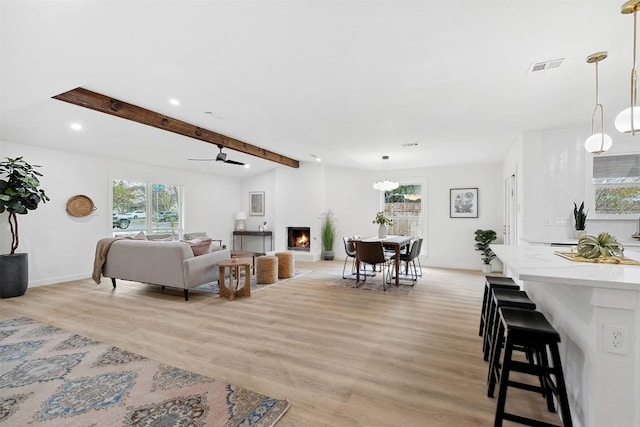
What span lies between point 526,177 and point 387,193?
12.0 ft

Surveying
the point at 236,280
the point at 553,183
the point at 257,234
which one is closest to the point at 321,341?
the point at 236,280

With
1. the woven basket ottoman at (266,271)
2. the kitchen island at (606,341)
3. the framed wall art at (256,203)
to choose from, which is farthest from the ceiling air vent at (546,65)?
the framed wall art at (256,203)

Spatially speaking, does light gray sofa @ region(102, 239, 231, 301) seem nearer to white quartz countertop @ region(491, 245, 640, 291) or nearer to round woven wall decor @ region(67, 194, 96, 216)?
round woven wall decor @ region(67, 194, 96, 216)

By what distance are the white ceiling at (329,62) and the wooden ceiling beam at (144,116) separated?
7.6 inches

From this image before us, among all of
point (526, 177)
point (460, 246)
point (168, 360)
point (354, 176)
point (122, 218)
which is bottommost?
point (168, 360)

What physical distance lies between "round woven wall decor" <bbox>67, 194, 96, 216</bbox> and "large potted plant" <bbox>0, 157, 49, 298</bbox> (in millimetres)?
785

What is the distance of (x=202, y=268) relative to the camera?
436 cm

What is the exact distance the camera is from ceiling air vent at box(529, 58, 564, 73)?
2.26m

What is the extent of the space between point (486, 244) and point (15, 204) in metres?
8.02

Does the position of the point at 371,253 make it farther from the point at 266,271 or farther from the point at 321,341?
the point at 321,341

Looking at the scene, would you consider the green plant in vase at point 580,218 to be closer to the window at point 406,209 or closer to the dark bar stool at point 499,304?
the dark bar stool at point 499,304

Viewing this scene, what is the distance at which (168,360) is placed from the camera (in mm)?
2482

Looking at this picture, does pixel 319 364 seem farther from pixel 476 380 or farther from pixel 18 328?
pixel 18 328

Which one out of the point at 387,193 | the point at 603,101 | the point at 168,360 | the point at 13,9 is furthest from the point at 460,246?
the point at 13,9
